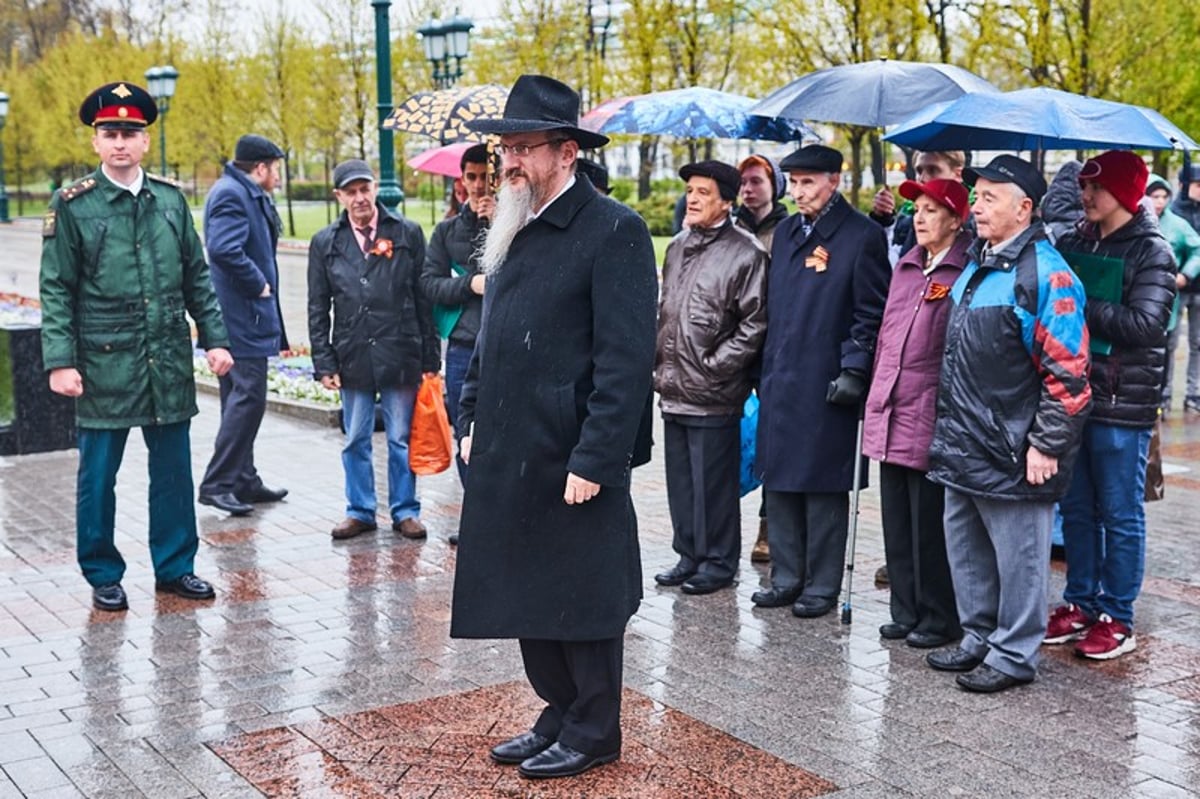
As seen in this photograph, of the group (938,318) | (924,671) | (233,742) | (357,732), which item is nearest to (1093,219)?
(938,318)

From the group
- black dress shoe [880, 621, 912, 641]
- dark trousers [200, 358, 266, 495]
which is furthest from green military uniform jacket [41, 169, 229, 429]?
black dress shoe [880, 621, 912, 641]

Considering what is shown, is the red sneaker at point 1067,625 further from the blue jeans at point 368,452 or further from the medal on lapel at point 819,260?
the blue jeans at point 368,452

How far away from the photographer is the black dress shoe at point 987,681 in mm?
5391

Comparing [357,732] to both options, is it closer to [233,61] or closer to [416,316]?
[416,316]

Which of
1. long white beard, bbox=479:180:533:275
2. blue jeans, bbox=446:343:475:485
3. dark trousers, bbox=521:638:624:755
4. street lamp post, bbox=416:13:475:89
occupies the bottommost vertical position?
dark trousers, bbox=521:638:624:755

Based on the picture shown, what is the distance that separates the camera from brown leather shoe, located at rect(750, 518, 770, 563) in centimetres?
748

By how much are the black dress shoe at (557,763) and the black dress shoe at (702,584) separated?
2.26 metres

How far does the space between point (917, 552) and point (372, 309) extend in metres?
3.34

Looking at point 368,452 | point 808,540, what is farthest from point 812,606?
point 368,452

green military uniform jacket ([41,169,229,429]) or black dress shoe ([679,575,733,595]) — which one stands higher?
green military uniform jacket ([41,169,229,429])

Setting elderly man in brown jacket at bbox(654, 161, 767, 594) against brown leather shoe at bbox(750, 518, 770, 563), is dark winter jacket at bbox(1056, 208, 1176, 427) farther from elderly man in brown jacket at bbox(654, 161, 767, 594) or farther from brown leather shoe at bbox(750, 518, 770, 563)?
brown leather shoe at bbox(750, 518, 770, 563)

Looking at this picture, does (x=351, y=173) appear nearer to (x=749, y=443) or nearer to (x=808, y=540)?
(x=749, y=443)

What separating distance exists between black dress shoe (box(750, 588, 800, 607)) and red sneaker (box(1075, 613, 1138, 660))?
130 cm

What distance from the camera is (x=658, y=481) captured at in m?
9.48
